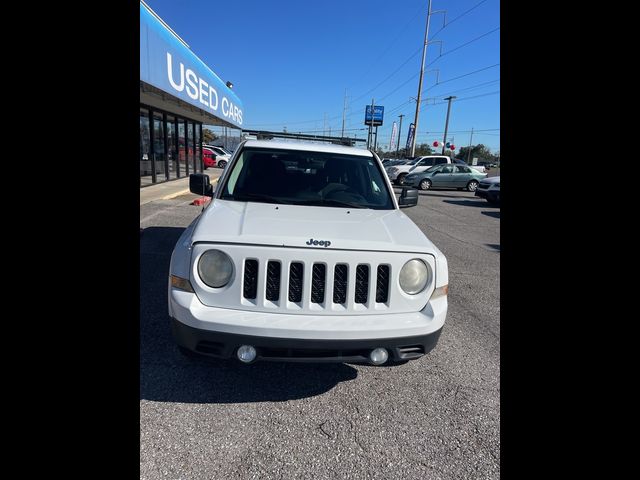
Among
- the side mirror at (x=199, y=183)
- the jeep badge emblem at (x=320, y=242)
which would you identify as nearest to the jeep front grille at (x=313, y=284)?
the jeep badge emblem at (x=320, y=242)

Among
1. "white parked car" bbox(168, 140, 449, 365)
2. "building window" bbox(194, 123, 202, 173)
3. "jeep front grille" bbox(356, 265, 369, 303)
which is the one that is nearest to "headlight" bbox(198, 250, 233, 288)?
"white parked car" bbox(168, 140, 449, 365)

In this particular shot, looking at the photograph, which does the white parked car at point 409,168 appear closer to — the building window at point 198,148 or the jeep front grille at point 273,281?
the building window at point 198,148

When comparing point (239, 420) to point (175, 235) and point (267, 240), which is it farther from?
point (175, 235)

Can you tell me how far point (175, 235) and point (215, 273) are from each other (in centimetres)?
530

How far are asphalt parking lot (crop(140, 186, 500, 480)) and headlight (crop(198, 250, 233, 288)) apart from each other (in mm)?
498

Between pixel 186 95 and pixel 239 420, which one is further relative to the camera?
pixel 186 95

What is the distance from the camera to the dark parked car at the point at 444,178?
20562 mm

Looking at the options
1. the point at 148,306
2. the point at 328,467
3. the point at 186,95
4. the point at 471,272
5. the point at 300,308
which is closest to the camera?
the point at 328,467

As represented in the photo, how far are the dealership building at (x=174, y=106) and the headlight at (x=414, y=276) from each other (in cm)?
707

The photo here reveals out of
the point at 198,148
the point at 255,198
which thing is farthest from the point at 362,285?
the point at 198,148

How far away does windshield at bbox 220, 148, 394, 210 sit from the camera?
128 inches

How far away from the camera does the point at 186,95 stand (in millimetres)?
10141
